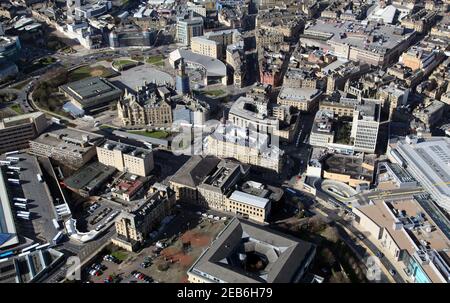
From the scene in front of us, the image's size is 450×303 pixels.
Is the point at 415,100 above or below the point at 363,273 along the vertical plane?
above

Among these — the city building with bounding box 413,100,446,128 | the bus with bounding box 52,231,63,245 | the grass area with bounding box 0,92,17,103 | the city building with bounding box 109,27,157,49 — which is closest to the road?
the city building with bounding box 413,100,446,128

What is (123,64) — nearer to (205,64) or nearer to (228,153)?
(205,64)

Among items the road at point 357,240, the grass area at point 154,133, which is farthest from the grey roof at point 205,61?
the road at point 357,240

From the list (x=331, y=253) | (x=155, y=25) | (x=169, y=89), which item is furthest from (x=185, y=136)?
(x=155, y=25)

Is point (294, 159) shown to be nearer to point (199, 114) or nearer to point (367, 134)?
point (367, 134)

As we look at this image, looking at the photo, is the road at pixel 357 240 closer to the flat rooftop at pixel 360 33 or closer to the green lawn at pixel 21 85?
the flat rooftop at pixel 360 33

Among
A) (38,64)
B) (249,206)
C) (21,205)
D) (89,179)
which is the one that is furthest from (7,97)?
(249,206)
